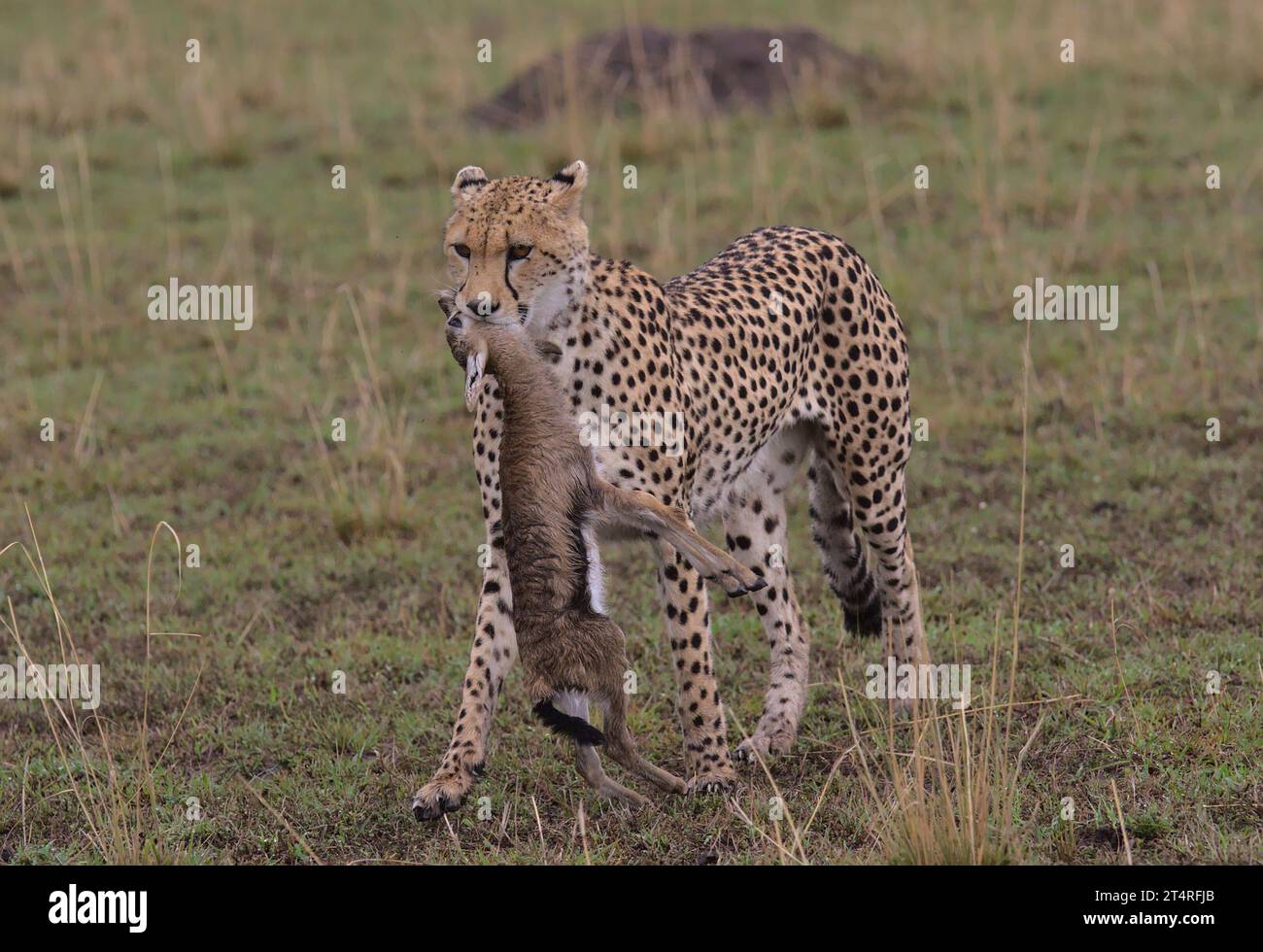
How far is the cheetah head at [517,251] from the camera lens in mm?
4176

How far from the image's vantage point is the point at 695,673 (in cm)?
459

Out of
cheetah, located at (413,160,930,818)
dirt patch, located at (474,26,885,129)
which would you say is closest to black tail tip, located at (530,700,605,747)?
cheetah, located at (413,160,930,818)

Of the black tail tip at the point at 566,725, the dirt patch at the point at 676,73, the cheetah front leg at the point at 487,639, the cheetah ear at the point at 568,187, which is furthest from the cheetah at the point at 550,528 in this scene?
the dirt patch at the point at 676,73

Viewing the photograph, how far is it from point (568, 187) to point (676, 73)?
6.94m

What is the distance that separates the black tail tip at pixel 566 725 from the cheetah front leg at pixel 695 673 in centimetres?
45

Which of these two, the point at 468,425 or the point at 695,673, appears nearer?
the point at 695,673

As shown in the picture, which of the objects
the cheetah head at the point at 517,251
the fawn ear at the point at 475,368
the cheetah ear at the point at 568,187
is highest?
the cheetah ear at the point at 568,187

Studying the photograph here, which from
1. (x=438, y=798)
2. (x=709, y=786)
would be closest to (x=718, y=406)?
(x=709, y=786)

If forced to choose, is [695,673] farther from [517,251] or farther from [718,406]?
[517,251]

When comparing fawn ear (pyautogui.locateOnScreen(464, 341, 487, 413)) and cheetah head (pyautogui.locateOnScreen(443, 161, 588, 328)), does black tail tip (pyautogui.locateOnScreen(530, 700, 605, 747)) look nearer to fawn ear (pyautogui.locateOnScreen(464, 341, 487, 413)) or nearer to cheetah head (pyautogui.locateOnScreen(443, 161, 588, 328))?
fawn ear (pyautogui.locateOnScreen(464, 341, 487, 413))

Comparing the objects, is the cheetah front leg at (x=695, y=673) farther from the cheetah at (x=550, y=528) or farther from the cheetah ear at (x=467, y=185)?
the cheetah ear at (x=467, y=185)

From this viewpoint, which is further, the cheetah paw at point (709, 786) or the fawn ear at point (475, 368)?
the cheetah paw at point (709, 786)
